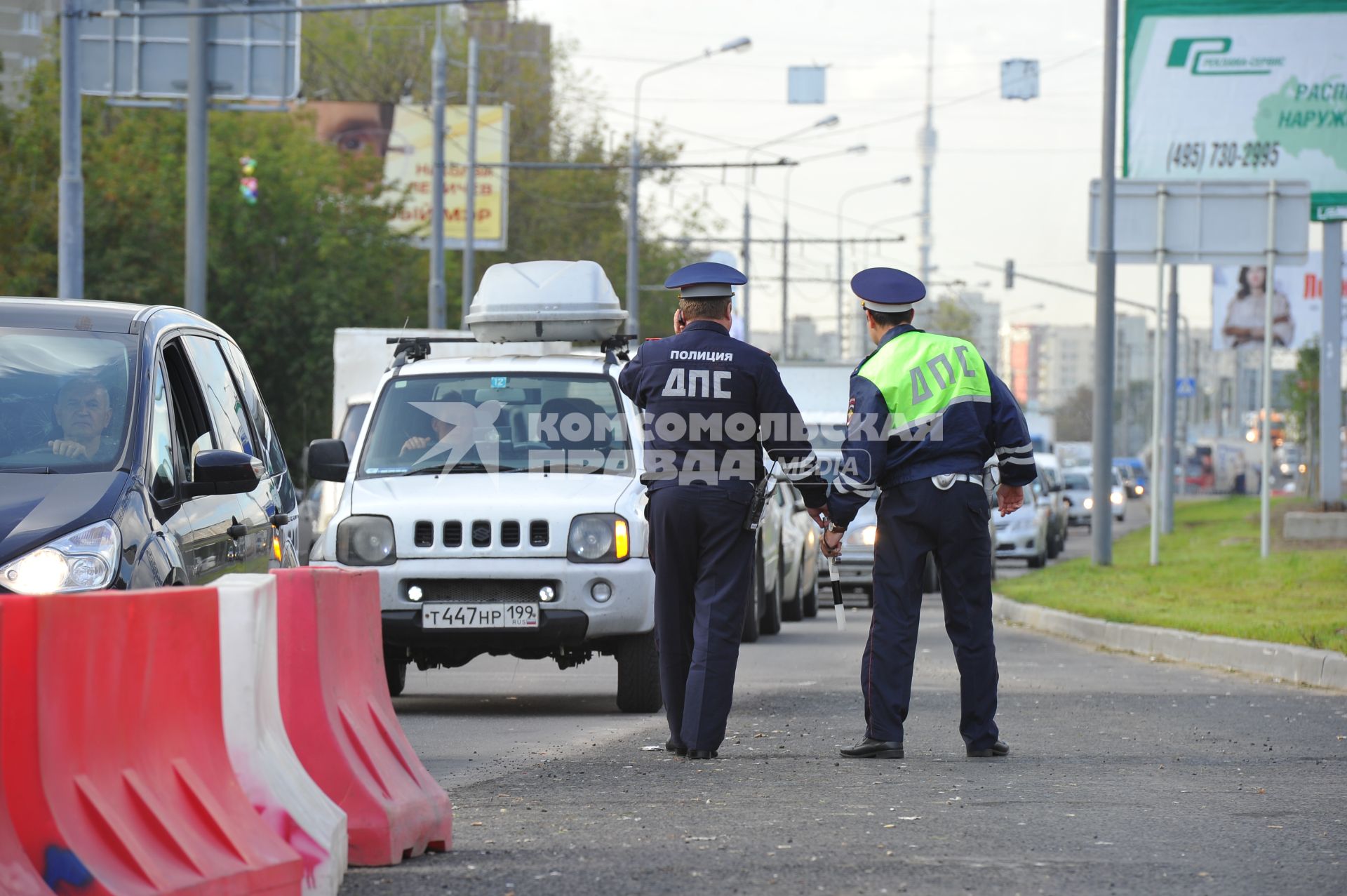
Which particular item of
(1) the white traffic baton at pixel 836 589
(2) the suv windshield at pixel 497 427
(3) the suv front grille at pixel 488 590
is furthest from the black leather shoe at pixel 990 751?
(2) the suv windshield at pixel 497 427

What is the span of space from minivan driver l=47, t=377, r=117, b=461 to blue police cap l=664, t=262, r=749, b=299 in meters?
2.34

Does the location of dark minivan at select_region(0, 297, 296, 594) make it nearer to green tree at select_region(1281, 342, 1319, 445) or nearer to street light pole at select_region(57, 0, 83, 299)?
street light pole at select_region(57, 0, 83, 299)

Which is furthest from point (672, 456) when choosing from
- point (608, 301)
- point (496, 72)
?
point (496, 72)

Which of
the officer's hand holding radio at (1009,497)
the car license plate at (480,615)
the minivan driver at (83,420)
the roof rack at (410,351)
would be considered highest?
the roof rack at (410,351)

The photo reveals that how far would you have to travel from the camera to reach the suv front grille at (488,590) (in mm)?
10359

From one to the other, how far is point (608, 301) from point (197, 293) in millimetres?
10679

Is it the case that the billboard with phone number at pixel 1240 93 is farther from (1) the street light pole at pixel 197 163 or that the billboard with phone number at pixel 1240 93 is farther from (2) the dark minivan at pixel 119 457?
(2) the dark minivan at pixel 119 457

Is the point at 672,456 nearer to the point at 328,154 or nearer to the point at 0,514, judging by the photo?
the point at 0,514

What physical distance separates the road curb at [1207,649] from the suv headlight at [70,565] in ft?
18.8

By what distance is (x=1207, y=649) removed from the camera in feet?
46.3

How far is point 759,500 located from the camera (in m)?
8.49

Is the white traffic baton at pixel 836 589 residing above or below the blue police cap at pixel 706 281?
below

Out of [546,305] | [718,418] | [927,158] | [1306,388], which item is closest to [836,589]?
[718,418]

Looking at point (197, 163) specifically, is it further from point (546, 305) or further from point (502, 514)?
point (502, 514)
